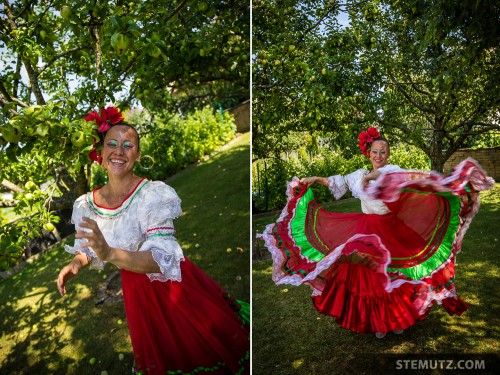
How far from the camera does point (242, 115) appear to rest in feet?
12.2

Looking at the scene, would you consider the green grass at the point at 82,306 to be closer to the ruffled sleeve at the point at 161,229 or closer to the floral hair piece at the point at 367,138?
the ruffled sleeve at the point at 161,229

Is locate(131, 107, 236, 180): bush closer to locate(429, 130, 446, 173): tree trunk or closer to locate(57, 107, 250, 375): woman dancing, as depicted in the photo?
locate(57, 107, 250, 375): woman dancing

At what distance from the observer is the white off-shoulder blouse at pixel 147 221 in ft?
5.26

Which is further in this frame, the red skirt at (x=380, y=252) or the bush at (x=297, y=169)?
the bush at (x=297, y=169)

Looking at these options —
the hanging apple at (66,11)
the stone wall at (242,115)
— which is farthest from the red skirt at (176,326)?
the stone wall at (242,115)

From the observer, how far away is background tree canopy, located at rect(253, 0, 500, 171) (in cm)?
194

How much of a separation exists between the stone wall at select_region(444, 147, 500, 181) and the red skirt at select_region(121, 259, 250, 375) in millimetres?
1259

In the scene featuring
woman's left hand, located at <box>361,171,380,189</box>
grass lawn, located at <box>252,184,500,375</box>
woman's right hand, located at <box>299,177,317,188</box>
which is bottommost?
grass lawn, located at <box>252,184,500,375</box>

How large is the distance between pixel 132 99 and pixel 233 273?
152 centimetres

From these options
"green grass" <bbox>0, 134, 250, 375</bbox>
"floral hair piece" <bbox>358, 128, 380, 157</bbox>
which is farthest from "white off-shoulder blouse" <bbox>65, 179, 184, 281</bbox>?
"green grass" <bbox>0, 134, 250, 375</bbox>

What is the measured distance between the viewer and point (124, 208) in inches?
69.4

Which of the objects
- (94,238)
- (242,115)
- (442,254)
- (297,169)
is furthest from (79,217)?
(242,115)

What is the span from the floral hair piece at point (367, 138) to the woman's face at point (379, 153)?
20mm

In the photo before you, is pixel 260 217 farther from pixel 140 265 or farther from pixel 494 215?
pixel 494 215
